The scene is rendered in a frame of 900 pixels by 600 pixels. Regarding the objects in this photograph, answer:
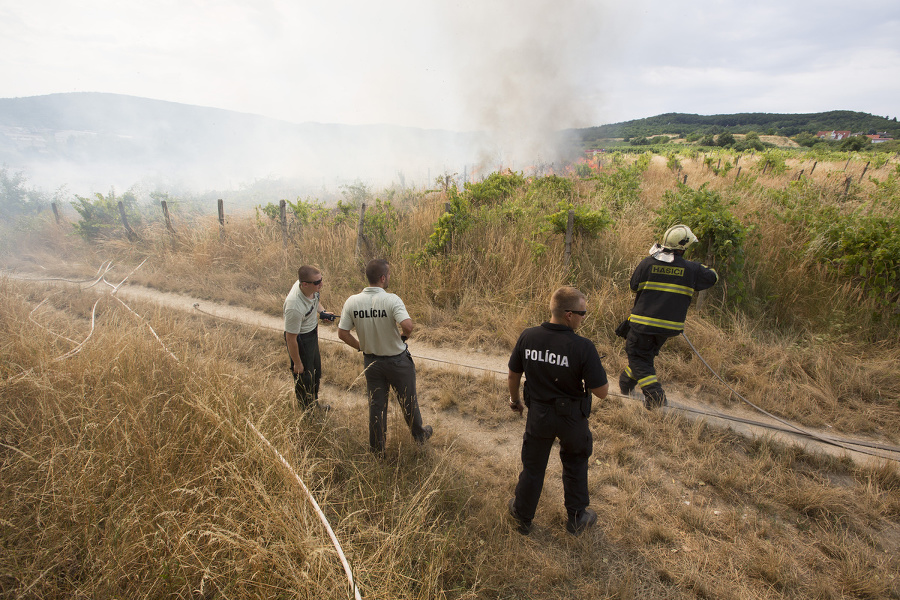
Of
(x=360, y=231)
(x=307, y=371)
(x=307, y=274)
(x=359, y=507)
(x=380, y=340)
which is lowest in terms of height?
(x=359, y=507)

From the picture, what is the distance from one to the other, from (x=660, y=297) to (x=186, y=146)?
167ft

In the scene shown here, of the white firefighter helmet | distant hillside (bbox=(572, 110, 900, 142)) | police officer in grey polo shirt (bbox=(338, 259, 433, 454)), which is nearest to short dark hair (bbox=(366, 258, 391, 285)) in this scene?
police officer in grey polo shirt (bbox=(338, 259, 433, 454))

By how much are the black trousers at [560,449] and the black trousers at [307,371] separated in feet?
7.33

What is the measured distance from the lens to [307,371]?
3.65m

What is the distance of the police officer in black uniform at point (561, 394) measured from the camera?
7.27ft

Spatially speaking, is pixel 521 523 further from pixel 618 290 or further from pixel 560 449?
pixel 618 290

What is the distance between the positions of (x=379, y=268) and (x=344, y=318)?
509mm

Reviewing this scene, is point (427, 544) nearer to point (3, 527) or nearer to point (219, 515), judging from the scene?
point (219, 515)

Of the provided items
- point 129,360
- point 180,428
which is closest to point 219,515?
point 180,428

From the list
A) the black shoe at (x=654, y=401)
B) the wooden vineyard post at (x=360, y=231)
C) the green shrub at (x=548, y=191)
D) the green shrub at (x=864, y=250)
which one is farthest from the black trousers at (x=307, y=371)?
the green shrub at (x=864, y=250)

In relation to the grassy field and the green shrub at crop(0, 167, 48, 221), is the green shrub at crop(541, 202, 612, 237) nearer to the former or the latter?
the grassy field

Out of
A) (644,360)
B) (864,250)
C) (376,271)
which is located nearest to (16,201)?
(376,271)

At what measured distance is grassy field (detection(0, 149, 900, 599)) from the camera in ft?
6.55

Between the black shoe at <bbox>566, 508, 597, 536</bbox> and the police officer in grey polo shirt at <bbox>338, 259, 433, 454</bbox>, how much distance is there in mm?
1439
